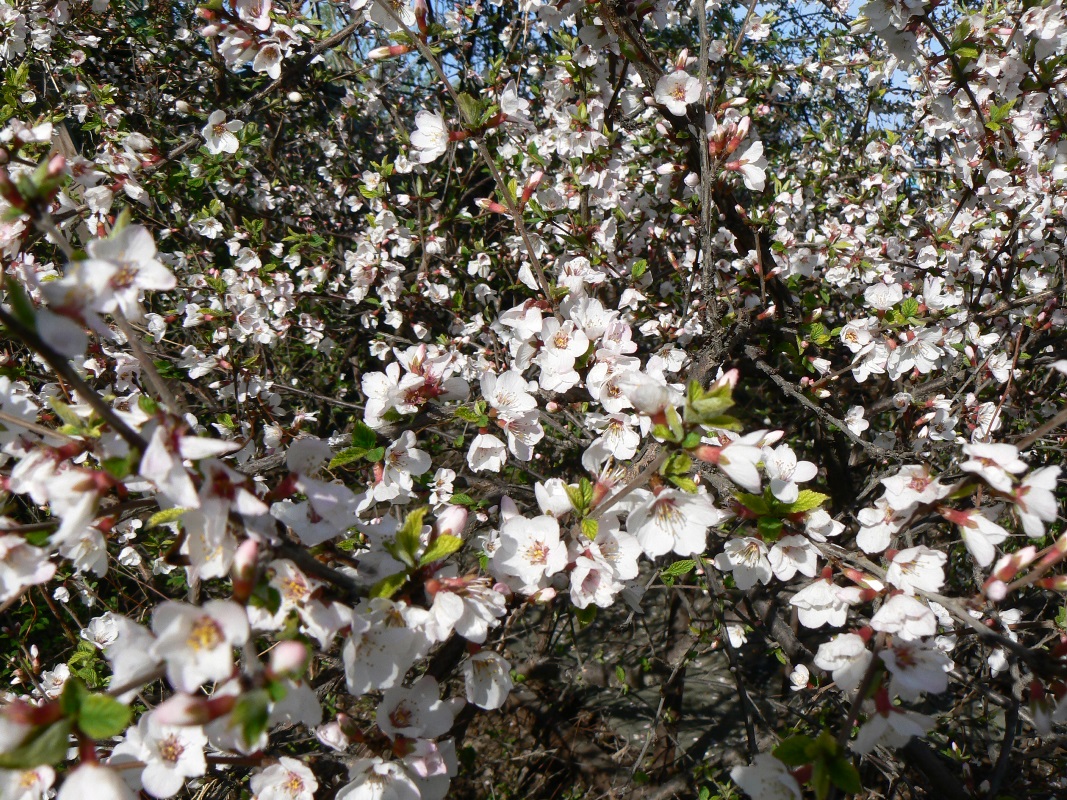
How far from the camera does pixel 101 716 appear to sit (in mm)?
904

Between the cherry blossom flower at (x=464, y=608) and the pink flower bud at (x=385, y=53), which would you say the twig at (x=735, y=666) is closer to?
the cherry blossom flower at (x=464, y=608)

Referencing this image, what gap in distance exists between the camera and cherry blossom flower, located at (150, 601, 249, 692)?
907 millimetres

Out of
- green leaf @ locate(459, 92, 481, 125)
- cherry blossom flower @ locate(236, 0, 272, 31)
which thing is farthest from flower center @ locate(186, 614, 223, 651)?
cherry blossom flower @ locate(236, 0, 272, 31)

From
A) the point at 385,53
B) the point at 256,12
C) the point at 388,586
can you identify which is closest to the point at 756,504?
the point at 388,586

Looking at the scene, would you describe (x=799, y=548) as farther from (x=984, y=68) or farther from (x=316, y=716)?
(x=984, y=68)

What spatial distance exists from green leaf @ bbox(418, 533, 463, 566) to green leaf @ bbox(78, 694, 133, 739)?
1.71ft

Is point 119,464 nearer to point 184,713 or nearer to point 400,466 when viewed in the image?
point 184,713

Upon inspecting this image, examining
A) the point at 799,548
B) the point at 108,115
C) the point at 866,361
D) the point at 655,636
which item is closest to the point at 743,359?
the point at 866,361

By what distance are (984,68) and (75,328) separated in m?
3.10

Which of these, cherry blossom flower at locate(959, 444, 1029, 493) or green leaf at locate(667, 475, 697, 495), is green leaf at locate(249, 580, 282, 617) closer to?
green leaf at locate(667, 475, 697, 495)

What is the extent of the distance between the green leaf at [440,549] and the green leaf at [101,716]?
0.52m

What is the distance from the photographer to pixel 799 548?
156 cm

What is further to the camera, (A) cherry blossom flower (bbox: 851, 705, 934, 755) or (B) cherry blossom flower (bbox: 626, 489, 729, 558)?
(B) cherry blossom flower (bbox: 626, 489, 729, 558)

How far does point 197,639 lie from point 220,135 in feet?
8.48
